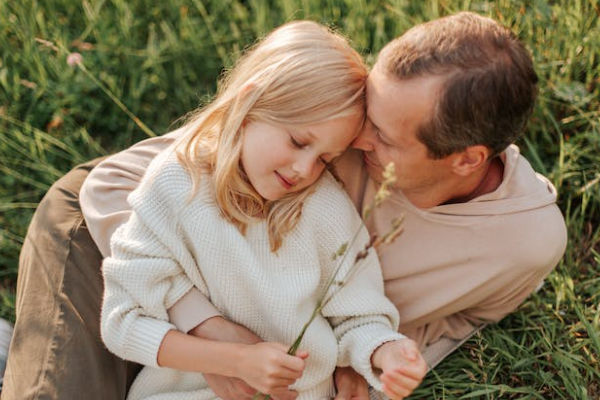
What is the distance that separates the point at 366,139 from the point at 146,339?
0.90 metres

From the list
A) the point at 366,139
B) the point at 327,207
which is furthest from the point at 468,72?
the point at 327,207

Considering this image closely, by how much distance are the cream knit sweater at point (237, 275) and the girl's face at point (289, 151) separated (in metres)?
0.16

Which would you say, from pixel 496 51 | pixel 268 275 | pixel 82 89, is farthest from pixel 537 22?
pixel 82 89

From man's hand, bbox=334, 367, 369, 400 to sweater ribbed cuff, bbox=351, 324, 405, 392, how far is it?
0.18m

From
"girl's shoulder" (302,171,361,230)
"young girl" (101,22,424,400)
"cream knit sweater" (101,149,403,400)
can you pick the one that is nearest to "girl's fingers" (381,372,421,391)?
"young girl" (101,22,424,400)

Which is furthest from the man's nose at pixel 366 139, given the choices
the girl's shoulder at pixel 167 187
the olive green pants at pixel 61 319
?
the olive green pants at pixel 61 319

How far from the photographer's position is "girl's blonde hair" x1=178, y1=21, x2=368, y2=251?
2016 millimetres

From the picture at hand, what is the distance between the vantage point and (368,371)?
2.12 meters

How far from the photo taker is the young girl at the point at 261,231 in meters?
2.04

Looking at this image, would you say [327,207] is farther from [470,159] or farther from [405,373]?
[405,373]

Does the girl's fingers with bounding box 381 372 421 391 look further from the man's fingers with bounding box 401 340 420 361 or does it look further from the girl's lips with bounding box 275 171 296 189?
the girl's lips with bounding box 275 171 296 189

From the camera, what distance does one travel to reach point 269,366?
1.94m

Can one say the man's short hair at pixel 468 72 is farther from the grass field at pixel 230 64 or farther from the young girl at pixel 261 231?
the grass field at pixel 230 64

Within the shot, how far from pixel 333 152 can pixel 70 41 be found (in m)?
2.10
